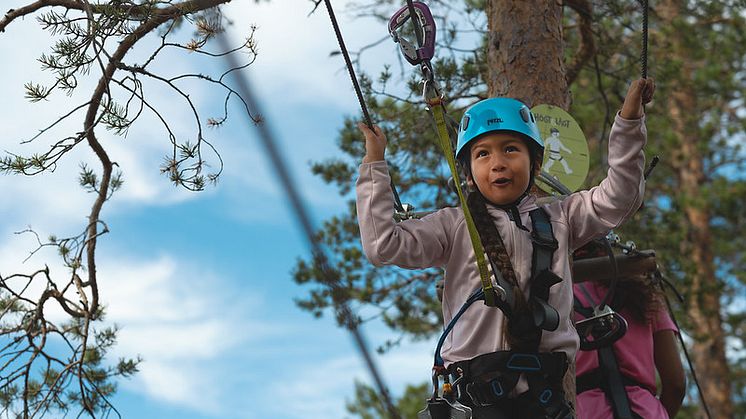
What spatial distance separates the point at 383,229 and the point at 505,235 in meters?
0.38

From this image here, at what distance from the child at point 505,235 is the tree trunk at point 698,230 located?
8046 millimetres

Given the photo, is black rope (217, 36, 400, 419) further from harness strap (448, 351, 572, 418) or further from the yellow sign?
the yellow sign

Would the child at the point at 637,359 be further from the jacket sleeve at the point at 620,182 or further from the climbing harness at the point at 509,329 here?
the climbing harness at the point at 509,329

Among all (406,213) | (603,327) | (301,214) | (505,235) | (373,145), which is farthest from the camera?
(603,327)

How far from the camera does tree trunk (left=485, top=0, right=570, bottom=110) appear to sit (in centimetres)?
377

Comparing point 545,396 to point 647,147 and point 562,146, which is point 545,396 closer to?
point 562,146

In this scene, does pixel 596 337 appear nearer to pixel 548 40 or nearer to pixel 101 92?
pixel 548 40

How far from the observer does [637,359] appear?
11.3ft

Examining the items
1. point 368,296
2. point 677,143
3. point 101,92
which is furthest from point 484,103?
point 677,143

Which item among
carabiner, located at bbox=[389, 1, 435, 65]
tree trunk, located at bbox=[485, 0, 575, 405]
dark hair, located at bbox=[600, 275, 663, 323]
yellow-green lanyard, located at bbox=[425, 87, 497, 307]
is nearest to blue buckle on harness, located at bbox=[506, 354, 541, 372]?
yellow-green lanyard, located at bbox=[425, 87, 497, 307]

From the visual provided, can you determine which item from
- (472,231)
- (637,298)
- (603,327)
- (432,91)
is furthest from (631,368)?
(432,91)

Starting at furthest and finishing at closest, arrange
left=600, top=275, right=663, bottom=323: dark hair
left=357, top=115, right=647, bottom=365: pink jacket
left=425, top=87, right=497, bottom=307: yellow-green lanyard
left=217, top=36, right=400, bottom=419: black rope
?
left=600, top=275, right=663, bottom=323: dark hair < left=357, top=115, right=647, bottom=365: pink jacket < left=425, top=87, right=497, bottom=307: yellow-green lanyard < left=217, top=36, right=400, bottom=419: black rope

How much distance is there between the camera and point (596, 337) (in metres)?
3.00

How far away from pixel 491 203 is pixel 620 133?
0.41 metres
